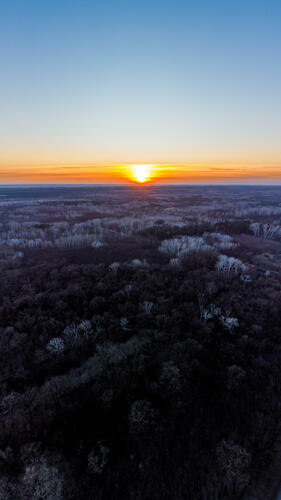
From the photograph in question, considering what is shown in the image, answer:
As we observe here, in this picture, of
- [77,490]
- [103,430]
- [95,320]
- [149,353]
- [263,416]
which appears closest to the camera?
[77,490]

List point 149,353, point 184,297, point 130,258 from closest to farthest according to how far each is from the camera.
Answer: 1. point 149,353
2. point 184,297
3. point 130,258

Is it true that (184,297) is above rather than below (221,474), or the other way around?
above

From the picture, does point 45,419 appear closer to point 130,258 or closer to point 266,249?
point 130,258

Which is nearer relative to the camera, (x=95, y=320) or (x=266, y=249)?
(x=95, y=320)

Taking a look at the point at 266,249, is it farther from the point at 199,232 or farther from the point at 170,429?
the point at 170,429

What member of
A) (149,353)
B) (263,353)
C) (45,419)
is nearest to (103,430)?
(45,419)

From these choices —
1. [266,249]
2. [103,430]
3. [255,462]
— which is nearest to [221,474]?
[255,462]

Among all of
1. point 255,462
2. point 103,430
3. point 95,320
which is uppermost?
point 95,320
